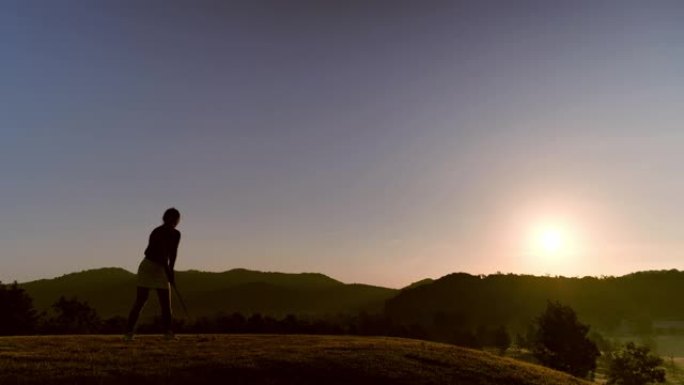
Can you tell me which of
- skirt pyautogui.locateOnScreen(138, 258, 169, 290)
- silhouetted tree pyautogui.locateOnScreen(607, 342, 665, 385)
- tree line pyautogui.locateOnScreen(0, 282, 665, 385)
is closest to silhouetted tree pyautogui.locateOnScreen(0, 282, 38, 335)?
tree line pyautogui.locateOnScreen(0, 282, 665, 385)

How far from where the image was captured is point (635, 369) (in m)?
109

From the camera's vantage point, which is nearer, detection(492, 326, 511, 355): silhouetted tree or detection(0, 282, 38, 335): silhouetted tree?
detection(0, 282, 38, 335): silhouetted tree

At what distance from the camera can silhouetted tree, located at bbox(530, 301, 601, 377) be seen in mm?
100375

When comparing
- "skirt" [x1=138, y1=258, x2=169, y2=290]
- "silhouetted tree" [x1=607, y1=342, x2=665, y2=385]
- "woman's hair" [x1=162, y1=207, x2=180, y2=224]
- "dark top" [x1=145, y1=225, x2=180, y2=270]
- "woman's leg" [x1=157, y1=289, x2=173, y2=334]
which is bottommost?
"silhouetted tree" [x1=607, y1=342, x2=665, y2=385]

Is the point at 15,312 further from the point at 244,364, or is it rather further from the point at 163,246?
the point at 244,364

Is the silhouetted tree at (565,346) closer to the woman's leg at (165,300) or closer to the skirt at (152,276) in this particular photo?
the woman's leg at (165,300)

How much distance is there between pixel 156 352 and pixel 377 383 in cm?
769

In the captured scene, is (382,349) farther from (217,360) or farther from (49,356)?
(49,356)

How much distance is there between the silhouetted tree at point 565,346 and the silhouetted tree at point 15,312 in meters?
83.4

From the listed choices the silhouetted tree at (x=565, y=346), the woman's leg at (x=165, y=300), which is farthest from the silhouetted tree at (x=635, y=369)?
the woman's leg at (x=165, y=300)

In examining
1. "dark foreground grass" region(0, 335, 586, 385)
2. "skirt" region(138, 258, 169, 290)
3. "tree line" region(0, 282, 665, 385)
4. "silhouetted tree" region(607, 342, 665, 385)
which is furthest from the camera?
"silhouetted tree" region(607, 342, 665, 385)

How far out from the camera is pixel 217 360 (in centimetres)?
1912

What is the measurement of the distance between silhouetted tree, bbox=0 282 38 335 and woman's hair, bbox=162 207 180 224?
62778 mm

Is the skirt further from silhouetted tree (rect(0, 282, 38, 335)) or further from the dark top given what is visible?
silhouetted tree (rect(0, 282, 38, 335))
